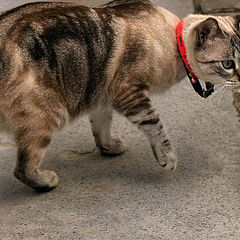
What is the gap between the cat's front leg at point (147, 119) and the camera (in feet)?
10.0

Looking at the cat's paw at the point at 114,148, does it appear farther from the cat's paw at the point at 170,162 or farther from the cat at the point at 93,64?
the cat's paw at the point at 170,162

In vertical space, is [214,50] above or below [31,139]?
above

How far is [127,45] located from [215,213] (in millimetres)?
1085

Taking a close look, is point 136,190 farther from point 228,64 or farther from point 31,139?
point 228,64

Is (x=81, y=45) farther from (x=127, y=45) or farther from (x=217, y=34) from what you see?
(x=217, y=34)

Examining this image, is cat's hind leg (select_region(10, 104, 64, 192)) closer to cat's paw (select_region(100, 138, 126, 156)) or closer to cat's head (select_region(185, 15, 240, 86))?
cat's paw (select_region(100, 138, 126, 156))

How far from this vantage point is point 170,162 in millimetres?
3146

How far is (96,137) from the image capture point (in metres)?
3.45

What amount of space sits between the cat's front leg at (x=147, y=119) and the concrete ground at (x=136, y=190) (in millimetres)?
171

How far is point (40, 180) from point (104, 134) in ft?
2.02

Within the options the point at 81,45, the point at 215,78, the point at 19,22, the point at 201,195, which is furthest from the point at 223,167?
the point at 19,22

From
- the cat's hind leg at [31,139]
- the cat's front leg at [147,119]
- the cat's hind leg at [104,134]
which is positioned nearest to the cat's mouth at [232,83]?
the cat's front leg at [147,119]

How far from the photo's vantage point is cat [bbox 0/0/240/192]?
2.74m

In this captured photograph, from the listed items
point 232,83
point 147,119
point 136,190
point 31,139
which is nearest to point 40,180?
point 31,139
